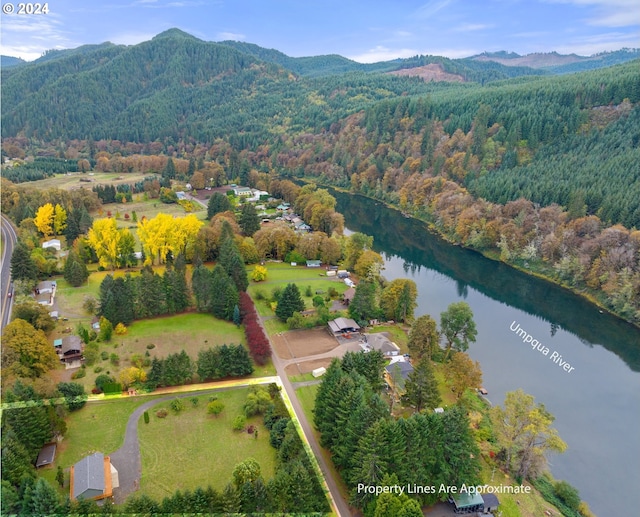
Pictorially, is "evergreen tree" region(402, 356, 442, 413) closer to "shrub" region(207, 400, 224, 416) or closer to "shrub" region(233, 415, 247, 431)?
"shrub" region(233, 415, 247, 431)

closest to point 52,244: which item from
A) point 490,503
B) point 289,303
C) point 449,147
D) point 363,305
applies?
point 289,303

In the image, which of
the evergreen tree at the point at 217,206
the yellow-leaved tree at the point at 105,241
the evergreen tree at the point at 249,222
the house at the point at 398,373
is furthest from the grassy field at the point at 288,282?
the evergreen tree at the point at 217,206

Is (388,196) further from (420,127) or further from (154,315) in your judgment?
(154,315)

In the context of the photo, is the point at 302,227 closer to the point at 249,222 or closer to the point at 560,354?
the point at 249,222

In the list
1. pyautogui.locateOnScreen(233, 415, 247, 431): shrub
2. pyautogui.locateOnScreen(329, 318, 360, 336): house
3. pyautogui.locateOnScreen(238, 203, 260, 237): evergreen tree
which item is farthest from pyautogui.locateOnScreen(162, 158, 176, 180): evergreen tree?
pyautogui.locateOnScreen(233, 415, 247, 431): shrub

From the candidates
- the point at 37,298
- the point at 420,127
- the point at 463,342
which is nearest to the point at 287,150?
the point at 420,127
